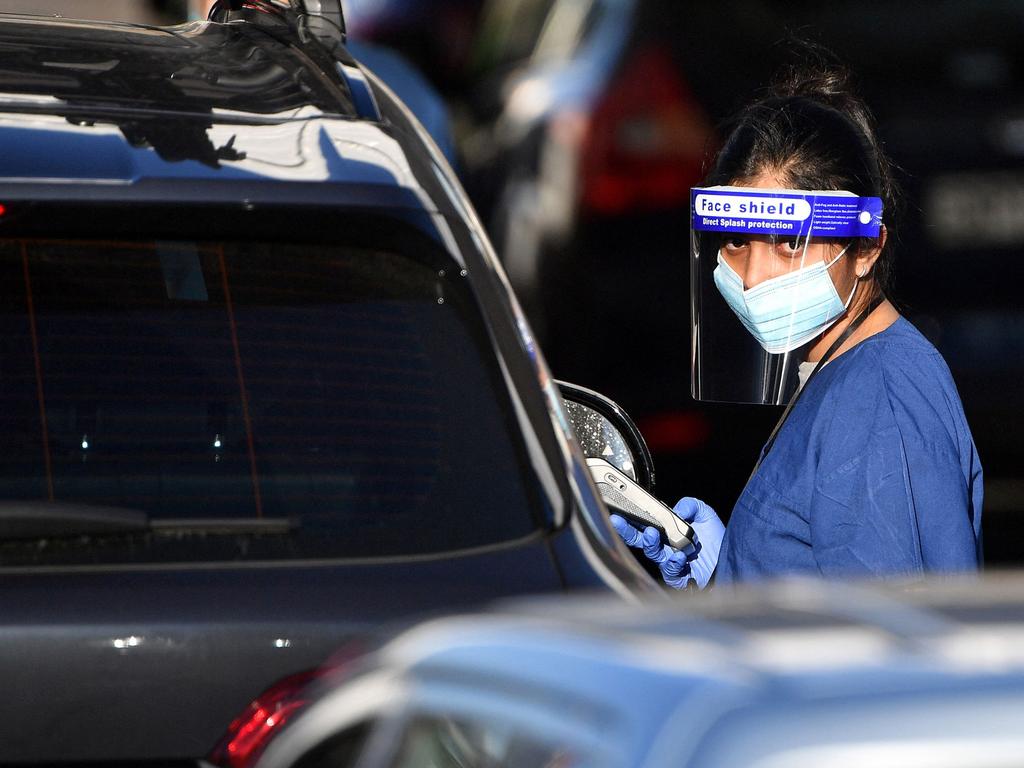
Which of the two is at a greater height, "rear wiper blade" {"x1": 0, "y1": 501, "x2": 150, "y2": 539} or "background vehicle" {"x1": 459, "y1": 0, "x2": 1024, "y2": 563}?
"background vehicle" {"x1": 459, "y1": 0, "x2": 1024, "y2": 563}

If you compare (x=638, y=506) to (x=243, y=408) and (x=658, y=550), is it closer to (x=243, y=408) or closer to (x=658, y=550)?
(x=658, y=550)

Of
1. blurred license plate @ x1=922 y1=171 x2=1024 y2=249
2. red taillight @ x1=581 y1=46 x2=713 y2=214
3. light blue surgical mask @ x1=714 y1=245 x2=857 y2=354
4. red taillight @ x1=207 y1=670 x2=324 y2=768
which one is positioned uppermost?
red taillight @ x1=581 y1=46 x2=713 y2=214

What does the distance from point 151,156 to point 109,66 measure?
0.51m

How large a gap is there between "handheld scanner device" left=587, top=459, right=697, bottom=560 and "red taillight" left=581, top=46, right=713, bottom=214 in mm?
2409

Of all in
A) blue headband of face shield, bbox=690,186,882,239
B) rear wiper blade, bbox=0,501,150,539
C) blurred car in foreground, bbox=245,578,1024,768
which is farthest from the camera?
blue headband of face shield, bbox=690,186,882,239

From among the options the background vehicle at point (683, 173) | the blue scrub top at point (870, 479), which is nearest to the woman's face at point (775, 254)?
the blue scrub top at point (870, 479)

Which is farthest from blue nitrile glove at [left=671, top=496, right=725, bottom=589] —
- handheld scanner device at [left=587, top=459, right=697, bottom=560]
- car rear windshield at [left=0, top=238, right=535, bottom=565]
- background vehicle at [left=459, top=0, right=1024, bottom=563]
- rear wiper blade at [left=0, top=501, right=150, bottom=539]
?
background vehicle at [left=459, top=0, right=1024, bottom=563]

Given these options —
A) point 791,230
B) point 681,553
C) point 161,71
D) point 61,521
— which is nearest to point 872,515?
point 791,230

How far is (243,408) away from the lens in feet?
7.66

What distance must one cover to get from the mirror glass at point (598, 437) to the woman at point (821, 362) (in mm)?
172

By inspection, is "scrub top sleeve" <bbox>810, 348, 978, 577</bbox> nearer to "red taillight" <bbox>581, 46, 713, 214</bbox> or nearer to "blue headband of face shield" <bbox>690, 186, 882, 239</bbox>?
"blue headband of face shield" <bbox>690, 186, 882, 239</bbox>

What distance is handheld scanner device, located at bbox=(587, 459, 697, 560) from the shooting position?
3236 mm

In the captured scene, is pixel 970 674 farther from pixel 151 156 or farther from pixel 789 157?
pixel 789 157

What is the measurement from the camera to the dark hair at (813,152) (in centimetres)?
301
